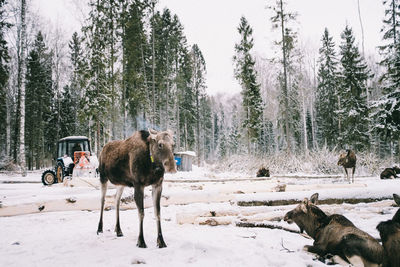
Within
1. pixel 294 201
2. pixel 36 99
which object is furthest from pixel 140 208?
pixel 36 99

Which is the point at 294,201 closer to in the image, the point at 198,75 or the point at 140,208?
the point at 140,208

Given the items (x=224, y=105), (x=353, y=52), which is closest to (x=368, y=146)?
(x=353, y=52)

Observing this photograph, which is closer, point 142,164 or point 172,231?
point 142,164

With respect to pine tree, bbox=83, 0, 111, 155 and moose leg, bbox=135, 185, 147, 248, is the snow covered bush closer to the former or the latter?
pine tree, bbox=83, 0, 111, 155

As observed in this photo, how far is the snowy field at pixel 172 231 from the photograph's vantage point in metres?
3.40

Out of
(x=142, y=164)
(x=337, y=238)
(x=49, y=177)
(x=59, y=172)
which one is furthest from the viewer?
(x=59, y=172)

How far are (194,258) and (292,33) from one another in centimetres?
2459

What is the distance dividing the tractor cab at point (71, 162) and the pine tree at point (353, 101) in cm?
2689

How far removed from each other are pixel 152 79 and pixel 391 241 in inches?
1019

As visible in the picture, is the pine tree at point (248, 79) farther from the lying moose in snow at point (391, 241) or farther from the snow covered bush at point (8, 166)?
the lying moose in snow at point (391, 241)

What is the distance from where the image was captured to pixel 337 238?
A: 331cm

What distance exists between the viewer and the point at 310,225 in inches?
161

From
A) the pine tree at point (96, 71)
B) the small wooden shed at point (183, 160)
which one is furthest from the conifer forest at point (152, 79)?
the small wooden shed at point (183, 160)

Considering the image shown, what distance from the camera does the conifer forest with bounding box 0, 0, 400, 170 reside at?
21141 mm
